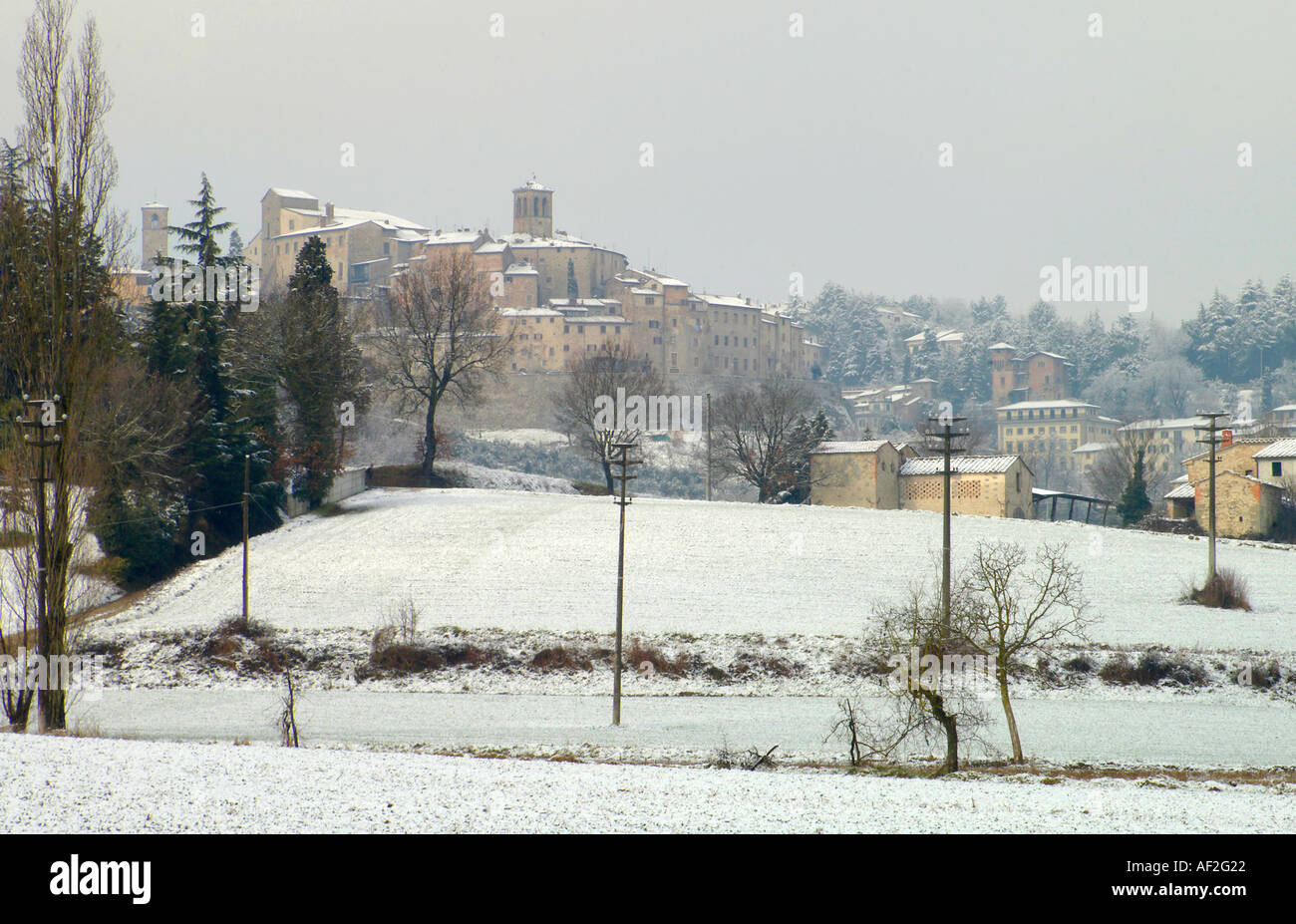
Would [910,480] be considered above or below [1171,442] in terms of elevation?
below

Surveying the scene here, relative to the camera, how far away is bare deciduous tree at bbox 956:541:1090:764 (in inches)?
910

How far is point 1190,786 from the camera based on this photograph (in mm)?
18469

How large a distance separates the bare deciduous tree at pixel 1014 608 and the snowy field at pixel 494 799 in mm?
7611

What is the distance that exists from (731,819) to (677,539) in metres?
38.0

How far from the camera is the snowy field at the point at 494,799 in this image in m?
11.5

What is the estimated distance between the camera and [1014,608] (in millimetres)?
24500

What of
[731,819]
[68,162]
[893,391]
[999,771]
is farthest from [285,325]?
[893,391]

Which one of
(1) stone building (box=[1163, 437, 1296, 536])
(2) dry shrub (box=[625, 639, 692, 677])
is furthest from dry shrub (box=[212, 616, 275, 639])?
(1) stone building (box=[1163, 437, 1296, 536])

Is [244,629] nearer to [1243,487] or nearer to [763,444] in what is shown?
[763,444]

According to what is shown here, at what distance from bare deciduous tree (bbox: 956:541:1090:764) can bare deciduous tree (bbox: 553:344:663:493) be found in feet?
114

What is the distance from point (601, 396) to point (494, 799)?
70.1m

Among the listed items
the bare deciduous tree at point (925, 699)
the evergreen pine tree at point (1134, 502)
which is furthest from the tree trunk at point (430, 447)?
the evergreen pine tree at point (1134, 502)

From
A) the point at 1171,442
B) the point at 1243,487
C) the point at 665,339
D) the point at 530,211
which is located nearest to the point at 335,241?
the point at 530,211
